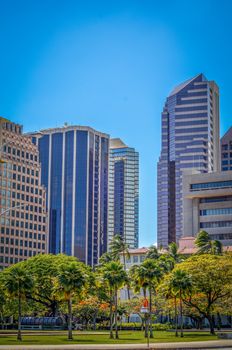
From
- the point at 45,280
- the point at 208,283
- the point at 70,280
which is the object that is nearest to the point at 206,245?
the point at 45,280

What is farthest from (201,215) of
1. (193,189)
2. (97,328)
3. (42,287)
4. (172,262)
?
(42,287)

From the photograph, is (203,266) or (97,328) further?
(97,328)

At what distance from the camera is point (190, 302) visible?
98.3 meters

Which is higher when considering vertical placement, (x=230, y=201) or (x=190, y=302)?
(x=230, y=201)

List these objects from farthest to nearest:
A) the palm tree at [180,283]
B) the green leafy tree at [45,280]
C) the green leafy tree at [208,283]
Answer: the green leafy tree at [45,280], the green leafy tree at [208,283], the palm tree at [180,283]

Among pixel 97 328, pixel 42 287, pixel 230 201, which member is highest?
pixel 230 201

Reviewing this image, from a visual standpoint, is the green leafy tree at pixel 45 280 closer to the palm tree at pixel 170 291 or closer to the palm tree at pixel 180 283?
the palm tree at pixel 170 291

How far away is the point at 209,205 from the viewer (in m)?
170

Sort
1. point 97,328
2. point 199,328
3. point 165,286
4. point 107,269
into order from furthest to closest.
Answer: point 97,328
point 199,328
point 165,286
point 107,269

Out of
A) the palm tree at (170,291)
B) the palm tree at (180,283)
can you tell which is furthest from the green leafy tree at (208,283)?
the palm tree at (180,283)

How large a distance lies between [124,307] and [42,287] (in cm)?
2009

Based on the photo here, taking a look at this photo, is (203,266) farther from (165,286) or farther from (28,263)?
(28,263)

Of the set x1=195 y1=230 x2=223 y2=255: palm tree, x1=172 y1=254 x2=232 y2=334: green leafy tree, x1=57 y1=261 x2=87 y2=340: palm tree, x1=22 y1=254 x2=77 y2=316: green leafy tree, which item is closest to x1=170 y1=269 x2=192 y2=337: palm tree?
x1=172 y1=254 x2=232 y2=334: green leafy tree

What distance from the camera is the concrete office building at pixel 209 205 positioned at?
16638 cm
